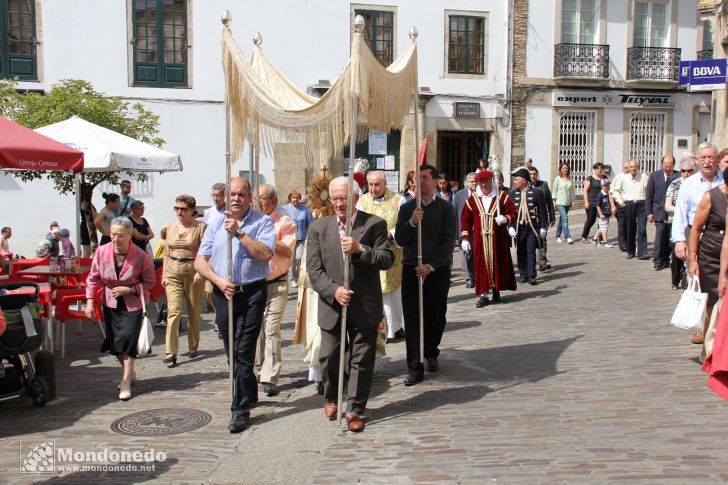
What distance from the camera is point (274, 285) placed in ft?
21.9

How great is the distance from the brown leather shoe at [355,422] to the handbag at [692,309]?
10.3 ft

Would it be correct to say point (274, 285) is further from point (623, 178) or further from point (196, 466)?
point (623, 178)

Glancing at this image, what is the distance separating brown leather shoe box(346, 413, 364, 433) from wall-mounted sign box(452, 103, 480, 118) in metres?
19.0

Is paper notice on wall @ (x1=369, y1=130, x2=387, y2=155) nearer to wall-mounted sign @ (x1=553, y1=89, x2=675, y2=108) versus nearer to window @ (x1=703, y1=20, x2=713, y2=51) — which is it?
wall-mounted sign @ (x1=553, y1=89, x2=675, y2=108)

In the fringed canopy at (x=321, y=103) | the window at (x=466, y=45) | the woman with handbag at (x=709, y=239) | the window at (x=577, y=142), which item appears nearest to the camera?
the fringed canopy at (x=321, y=103)

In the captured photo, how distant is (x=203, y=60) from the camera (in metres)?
21.9

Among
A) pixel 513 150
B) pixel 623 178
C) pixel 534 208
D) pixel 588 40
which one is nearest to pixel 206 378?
pixel 534 208

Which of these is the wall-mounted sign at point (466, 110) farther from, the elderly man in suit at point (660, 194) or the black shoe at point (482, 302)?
the black shoe at point (482, 302)

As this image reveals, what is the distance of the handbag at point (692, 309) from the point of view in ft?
21.5

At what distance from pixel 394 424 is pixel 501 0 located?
67.7 ft

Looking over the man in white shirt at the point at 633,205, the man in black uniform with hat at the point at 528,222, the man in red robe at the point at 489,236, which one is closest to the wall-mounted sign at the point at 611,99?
the man in white shirt at the point at 633,205

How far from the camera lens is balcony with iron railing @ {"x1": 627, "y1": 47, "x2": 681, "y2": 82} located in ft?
80.0

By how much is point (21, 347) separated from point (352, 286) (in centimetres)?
282

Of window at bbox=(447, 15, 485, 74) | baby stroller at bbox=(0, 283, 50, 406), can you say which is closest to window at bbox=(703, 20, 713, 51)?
window at bbox=(447, 15, 485, 74)
